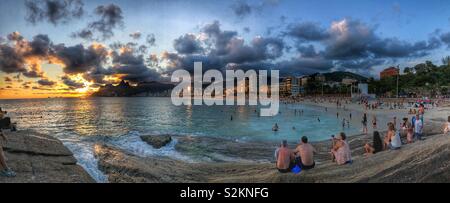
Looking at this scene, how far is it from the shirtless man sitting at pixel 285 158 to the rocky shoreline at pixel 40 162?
6.08 metres

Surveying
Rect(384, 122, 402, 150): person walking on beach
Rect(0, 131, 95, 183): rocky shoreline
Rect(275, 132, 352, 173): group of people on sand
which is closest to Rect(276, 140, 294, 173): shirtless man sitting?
Rect(275, 132, 352, 173): group of people on sand

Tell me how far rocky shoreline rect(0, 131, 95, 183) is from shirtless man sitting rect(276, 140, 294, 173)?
608cm

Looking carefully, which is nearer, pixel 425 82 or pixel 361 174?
pixel 361 174

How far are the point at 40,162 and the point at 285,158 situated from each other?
8426mm

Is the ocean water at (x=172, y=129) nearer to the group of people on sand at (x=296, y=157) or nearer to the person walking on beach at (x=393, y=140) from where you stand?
the group of people on sand at (x=296, y=157)

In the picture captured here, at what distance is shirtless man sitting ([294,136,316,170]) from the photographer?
30.1 feet

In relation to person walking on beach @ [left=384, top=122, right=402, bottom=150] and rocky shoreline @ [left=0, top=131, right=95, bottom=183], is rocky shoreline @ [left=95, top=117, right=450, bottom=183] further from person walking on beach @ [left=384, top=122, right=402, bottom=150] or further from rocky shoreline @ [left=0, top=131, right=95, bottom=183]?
rocky shoreline @ [left=0, top=131, right=95, bottom=183]

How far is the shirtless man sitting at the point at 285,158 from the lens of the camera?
9180 mm

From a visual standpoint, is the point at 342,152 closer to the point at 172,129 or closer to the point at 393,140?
the point at 393,140

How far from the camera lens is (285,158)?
925 centimetres
